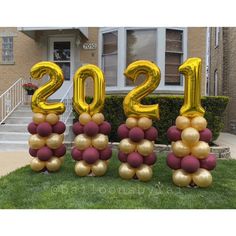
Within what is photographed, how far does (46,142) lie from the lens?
6.54 meters

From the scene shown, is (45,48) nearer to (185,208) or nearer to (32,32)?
(32,32)

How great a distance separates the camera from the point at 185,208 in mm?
4625

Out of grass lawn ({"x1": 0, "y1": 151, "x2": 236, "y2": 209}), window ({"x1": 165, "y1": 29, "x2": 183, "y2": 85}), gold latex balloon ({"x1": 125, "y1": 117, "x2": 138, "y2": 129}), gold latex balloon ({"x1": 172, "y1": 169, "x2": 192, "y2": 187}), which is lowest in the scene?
grass lawn ({"x1": 0, "y1": 151, "x2": 236, "y2": 209})

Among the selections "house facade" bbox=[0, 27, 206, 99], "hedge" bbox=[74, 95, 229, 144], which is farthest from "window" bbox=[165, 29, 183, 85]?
"hedge" bbox=[74, 95, 229, 144]

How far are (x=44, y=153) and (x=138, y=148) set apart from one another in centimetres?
178

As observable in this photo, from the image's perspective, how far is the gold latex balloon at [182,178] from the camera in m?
5.58

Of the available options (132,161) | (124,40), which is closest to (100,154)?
A: (132,161)

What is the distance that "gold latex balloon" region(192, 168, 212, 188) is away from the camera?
217 inches

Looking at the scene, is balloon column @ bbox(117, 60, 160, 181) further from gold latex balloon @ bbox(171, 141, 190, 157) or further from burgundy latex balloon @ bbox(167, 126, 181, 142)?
gold latex balloon @ bbox(171, 141, 190, 157)

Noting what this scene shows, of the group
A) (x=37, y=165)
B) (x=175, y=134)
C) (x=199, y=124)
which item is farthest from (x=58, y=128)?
(x=199, y=124)

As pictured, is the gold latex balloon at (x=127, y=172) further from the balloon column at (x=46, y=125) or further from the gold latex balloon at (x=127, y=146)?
the balloon column at (x=46, y=125)

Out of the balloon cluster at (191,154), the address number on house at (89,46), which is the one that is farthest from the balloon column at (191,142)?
the address number on house at (89,46)

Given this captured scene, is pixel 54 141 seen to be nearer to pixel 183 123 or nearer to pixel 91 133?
pixel 91 133

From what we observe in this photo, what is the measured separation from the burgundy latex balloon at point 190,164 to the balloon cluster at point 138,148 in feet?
2.05
